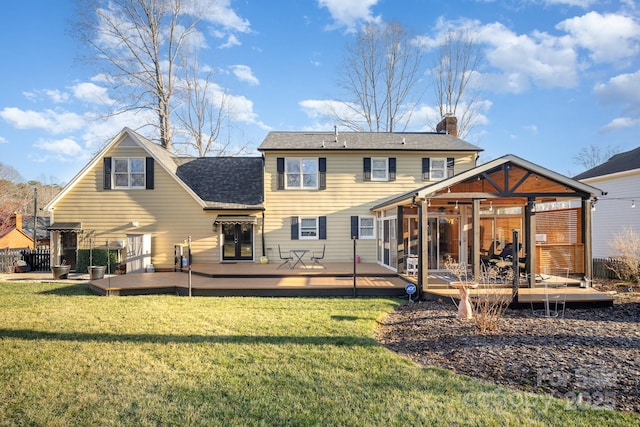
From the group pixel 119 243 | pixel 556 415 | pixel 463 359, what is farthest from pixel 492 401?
pixel 119 243

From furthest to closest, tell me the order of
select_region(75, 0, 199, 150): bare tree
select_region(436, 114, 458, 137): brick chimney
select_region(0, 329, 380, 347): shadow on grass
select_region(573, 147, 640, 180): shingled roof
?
select_region(75, 0, 199, 150): bare tree < select_region(436, 114, 458, 137): brick chimney < select_region(573, 147, 640, 180): shingled roof < select_region(0, 329, 380, 347): shadow on grass

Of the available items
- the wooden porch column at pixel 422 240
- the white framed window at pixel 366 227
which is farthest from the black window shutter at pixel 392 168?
the wooden porch column at pixel 422 240

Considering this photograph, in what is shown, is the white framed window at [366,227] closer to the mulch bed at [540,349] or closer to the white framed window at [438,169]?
the white framed window at [438,169]

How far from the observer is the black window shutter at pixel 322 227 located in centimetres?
1553

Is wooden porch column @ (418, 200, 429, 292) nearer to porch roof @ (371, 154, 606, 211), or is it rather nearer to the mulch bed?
porch roof @ (371, 154, 606, 211)

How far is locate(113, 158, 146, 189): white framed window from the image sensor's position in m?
14.4

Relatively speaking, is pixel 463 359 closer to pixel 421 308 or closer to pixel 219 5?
pixel 421 308

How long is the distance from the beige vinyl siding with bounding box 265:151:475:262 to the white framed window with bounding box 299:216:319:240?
239 mm

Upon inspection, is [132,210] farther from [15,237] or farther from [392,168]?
[15,237]

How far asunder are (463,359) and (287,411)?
292 centimetres

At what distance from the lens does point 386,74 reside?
2503 centimetres

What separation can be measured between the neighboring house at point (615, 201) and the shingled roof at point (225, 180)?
16.0 meters

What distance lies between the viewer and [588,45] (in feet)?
50.0

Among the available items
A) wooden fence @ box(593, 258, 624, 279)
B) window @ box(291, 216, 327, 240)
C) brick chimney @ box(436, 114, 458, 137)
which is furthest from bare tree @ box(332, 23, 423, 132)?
wooden fence @ box(593, 258, 624, 279)
